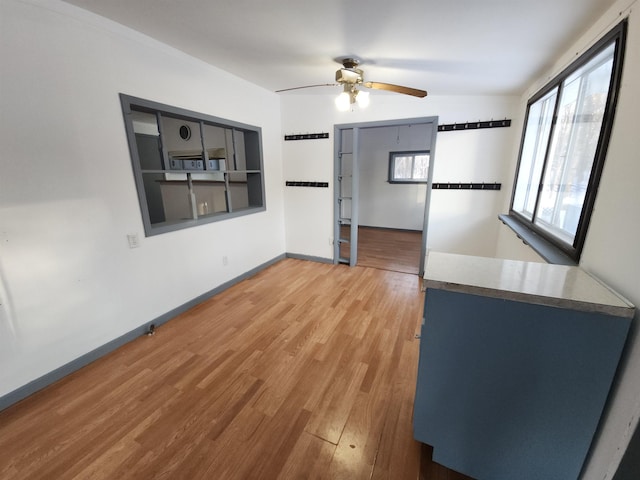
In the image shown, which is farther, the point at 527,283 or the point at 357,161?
the point at 357,161

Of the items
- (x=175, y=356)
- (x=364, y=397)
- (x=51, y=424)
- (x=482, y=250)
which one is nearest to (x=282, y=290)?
(x=175, y=356)

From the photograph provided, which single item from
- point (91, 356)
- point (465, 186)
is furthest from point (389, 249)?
point (91, 356)

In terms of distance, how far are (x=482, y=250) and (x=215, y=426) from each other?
3.46 m

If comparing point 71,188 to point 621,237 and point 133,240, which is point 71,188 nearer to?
point 133,240

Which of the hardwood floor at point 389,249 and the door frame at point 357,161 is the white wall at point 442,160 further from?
the hardwood floor at point 389,249

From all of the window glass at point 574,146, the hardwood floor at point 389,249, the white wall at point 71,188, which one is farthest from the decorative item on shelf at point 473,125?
the white wall at point 71,188

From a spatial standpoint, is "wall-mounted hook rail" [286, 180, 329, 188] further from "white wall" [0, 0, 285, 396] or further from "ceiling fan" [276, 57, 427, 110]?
"white wall" [0, 0, 285, 396]

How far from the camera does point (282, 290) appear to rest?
323cm

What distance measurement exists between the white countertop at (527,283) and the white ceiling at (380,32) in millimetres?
1373

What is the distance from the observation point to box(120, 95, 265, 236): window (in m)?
2.33

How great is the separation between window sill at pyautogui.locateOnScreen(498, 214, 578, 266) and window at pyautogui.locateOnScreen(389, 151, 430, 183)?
3868mm

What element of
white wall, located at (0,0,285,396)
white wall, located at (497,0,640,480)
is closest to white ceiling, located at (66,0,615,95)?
white wall, located at (0,0,285,396)

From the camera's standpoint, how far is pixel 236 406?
1.65m

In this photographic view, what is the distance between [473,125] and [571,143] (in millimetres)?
1503
